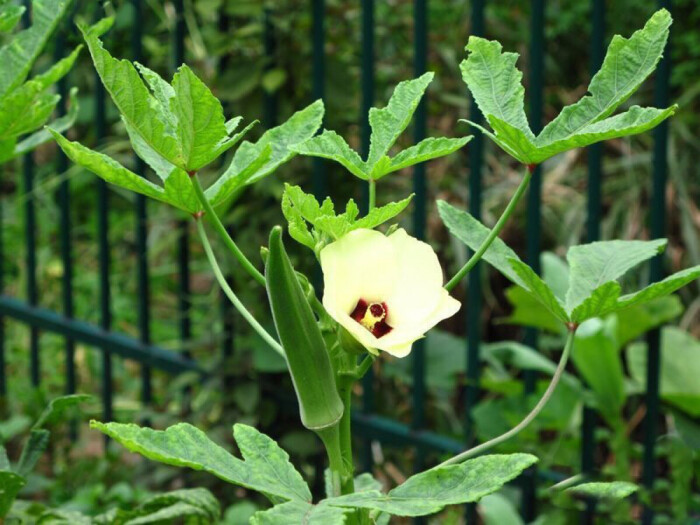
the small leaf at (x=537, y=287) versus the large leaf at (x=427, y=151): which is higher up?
the large leaf at (x=427, y=151)

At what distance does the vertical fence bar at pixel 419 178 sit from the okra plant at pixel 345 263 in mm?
1386

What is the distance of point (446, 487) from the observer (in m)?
0.73

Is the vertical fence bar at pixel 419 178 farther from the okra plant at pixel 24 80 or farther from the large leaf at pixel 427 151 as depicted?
the large leaf at pixel 427 151

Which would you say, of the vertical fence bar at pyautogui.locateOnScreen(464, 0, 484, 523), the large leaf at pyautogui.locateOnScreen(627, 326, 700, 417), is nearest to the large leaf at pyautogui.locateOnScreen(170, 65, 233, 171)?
the vertical fence bar at pyautogui.locateOnScreen(464, 0, 484, 523)

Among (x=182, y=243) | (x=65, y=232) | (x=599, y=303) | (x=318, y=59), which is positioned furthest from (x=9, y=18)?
(x=65, y=232)

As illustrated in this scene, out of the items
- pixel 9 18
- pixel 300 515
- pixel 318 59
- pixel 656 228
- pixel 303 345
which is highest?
pixel 318 59

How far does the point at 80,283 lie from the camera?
4656 mm

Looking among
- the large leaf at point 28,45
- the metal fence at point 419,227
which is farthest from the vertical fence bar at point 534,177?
the large leaf at point 28,45

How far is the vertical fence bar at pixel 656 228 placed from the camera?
2.03 metres

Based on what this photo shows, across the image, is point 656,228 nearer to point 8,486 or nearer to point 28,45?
point 28,45

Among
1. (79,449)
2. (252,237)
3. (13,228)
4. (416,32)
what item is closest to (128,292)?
(13,228)

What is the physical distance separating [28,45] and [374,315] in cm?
59

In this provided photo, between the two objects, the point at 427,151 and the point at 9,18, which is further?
the point at 9,18

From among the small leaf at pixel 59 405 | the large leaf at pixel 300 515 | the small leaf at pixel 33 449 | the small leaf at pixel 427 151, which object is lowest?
the large leaf at pixel 300 515
